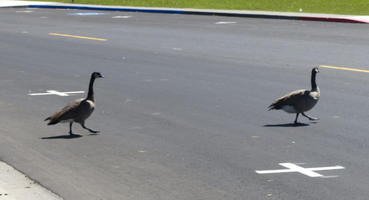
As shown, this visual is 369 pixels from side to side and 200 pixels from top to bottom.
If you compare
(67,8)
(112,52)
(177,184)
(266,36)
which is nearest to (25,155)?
(177,184)

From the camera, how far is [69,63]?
876 inches

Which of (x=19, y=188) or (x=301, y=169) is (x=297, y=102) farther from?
(x=19, y=188)

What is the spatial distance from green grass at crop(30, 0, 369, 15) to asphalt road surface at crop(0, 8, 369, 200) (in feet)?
37.9

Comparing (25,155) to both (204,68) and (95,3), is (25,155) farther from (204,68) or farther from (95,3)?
(95,3)

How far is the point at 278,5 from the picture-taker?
43.3 metres

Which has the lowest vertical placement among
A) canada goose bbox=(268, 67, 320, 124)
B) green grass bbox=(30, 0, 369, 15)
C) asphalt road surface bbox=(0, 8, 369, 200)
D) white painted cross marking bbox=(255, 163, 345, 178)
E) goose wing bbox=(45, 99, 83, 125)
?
green grass bbox=(30, 0, 369, 15)

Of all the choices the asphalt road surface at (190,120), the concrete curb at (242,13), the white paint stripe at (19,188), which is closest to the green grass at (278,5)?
the concrete curb at (242,13)

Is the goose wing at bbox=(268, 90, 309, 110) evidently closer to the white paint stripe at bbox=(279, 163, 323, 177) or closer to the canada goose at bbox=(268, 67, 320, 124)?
the canada goose at bbox=(268, 67, 320, 124)

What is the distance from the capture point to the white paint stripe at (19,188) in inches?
335

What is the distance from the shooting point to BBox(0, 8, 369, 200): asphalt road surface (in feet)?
30.3

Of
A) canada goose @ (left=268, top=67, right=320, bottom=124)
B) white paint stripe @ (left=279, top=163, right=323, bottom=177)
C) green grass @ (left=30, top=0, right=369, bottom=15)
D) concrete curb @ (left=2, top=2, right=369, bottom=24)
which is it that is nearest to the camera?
white paint stripe @ (left=279, top=163, right=323, bottom=177)

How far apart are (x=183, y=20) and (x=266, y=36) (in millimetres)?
8770

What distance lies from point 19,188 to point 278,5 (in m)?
35.3

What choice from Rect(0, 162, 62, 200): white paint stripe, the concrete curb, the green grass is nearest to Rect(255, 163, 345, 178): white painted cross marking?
Rect(0, 162, 62, 200): white paint stripe
